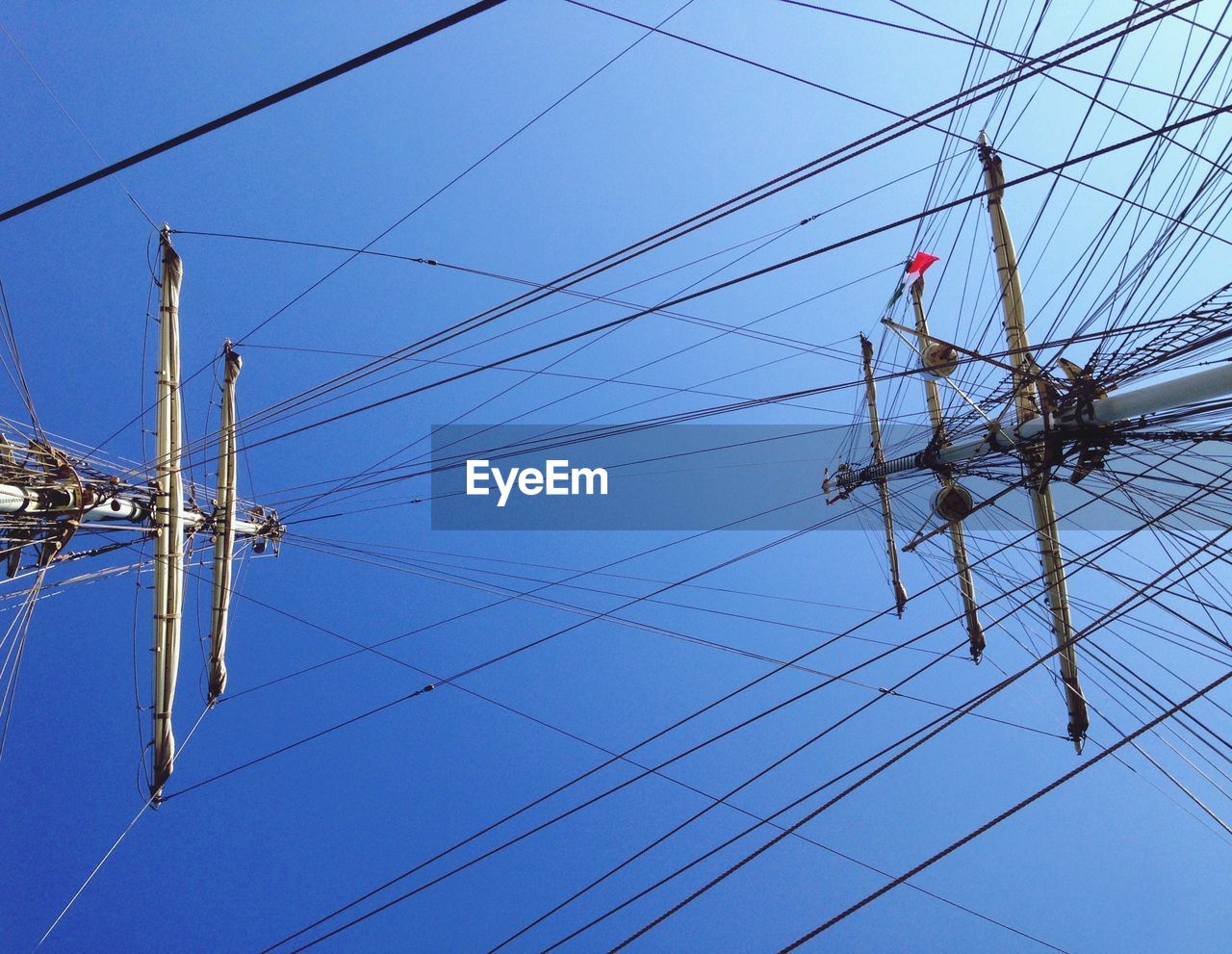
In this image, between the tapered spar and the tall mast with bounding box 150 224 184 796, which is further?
the tapered spar

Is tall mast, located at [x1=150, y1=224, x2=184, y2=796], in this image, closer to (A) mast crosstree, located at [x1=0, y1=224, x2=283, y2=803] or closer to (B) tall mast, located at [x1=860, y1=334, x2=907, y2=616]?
(A) mast crosstree, located at [x1=0, y1=224, x2=283, y2=803]

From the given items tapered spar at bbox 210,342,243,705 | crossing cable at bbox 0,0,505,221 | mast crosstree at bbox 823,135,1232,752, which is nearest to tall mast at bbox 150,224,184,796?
tapered spar at bbox 210,342,243,705

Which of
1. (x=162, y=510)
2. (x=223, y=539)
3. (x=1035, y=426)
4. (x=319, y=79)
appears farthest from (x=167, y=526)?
(x=1035, y=426)

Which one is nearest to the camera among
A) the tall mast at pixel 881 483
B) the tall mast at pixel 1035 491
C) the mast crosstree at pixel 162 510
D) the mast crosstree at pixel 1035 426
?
the mast crosstree at pixel 1035 426

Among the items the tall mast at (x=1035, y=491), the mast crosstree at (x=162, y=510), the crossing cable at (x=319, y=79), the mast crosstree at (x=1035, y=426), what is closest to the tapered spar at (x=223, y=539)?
the mast crosstree at (x=162, y=510)

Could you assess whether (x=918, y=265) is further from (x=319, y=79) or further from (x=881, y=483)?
(x=319, y=79)

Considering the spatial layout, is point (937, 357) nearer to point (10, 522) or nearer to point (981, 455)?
point (981, 455)

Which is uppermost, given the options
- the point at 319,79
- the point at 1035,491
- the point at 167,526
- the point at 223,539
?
the point at 319,79

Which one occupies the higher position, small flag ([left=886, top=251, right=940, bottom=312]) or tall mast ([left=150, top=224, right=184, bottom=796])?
small flag ([left=886, top=251, right=940, bottom=312])

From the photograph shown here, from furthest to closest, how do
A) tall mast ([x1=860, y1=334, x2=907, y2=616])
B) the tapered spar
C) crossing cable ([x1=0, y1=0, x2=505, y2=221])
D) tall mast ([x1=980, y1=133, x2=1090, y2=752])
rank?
1. tall mast ([x1=860, y1=334, x2=907, y2=616])
2. the tapered spar
3. tall mast ([x1=980, y1=133, x2=1090, y2=752])
4. crossing cable ([x1=0, y1=0, x2=505, y2=221])

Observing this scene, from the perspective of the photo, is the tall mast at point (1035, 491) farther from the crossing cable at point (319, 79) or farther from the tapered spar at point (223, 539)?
the tapered spar at point (223, 539)

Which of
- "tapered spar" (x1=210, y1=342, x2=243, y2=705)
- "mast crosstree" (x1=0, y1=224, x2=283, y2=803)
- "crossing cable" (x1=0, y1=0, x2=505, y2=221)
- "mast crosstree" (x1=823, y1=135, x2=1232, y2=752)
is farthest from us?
"tapered spar" (x1=210, y1=342, x2=243, y2=705)

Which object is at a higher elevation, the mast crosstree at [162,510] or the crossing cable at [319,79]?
the crossing cable at [319,79]
